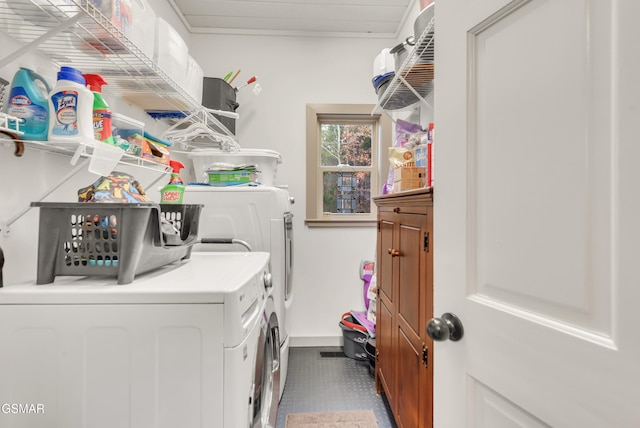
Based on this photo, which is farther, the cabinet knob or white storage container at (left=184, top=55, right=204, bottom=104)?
white storage container at (left=184, top=55, right=204, bottom=104)

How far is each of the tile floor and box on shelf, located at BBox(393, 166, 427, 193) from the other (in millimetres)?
1314

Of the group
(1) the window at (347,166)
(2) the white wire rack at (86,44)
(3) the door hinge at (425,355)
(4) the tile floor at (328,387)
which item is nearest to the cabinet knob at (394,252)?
(3) the door hinge at (425,355)

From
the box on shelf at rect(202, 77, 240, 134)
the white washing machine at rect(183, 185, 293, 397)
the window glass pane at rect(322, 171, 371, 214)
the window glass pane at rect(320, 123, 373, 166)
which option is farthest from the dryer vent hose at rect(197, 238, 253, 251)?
the window glass pane at rect(320, 123, 373, 166)

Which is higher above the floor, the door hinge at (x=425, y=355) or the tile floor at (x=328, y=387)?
the door hinge at (x=425, y=355)

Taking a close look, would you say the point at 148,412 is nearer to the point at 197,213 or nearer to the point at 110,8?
the point at 197,213

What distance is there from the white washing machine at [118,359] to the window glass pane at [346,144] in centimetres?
220

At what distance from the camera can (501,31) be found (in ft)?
1.82

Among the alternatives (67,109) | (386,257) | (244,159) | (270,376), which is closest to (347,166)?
(244,159)

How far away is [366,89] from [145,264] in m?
2.34

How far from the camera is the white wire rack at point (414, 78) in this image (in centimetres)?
131

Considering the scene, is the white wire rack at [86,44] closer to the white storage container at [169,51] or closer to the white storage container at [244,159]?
the white storage container at [169,51]

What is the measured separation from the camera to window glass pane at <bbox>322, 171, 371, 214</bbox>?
2758 millimetres

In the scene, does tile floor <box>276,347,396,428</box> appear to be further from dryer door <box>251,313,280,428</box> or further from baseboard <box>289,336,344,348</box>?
dryer door <box>251,313,280,428</box>

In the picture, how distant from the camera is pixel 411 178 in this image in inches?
56.1
